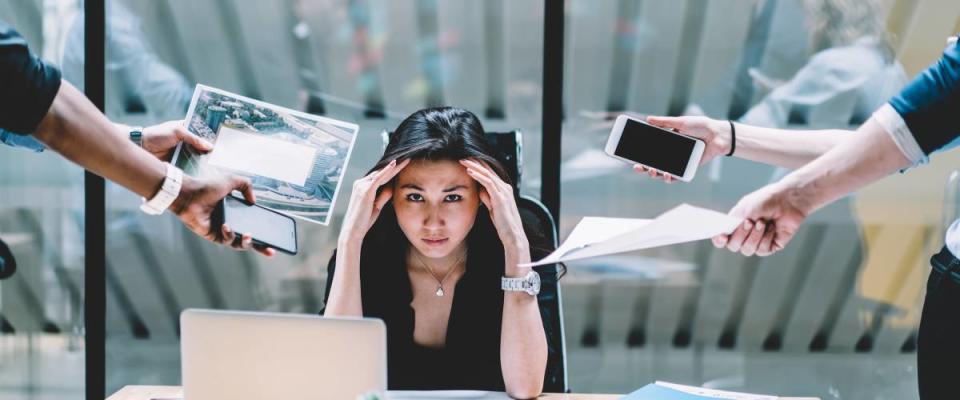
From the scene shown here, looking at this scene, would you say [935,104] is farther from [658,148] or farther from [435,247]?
[435,247]

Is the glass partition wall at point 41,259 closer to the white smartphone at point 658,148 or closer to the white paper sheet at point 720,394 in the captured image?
the white smartphone at point 658,148

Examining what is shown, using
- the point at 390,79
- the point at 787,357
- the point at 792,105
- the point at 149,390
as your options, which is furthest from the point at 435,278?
the point at 787,357

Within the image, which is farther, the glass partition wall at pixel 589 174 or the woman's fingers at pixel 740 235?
the glass partition wall at pixel 589 174

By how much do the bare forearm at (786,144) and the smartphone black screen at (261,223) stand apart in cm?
101

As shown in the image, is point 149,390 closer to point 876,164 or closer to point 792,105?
point 876,164

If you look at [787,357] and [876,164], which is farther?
[787,357]

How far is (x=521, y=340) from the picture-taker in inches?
74.6

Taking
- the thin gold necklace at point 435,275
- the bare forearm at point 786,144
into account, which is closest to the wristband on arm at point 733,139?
the bare forearm at point 786,144

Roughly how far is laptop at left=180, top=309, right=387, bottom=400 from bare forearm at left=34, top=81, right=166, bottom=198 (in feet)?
1.05

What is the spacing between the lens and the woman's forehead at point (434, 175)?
2.00m

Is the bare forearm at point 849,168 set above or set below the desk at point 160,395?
above

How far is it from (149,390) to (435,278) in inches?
26.7

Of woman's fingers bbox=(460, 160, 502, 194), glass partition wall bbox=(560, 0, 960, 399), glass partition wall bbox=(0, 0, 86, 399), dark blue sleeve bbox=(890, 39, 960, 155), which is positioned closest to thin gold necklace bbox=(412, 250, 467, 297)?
woman's fingers bbox=(460, 160, 502, 194)

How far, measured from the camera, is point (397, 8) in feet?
13.0
